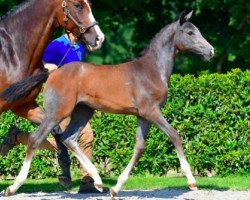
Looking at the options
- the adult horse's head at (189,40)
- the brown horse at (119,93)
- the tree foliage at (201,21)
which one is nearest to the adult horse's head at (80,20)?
the brown horse at (119,93)

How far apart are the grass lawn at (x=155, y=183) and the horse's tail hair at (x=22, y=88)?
1550 millimetres

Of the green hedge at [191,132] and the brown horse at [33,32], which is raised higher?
the brown horse at [33,32]

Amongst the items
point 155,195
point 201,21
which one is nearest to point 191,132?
point 155,195

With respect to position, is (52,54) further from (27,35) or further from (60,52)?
(27,35)

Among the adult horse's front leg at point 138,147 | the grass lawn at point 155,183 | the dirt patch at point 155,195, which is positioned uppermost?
the adult horse's front leg at point 138,147

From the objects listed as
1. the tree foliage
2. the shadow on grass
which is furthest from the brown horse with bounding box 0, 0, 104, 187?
the tree foliage

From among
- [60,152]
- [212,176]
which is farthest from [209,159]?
[60,152]

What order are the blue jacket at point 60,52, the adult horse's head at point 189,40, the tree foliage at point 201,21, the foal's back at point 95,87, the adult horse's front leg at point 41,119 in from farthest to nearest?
the tree foliage at point 201,21
the blue jacket at point 60,52
the adult horse's front leg at point 41,119
the adult horse's head at point 189,40
the foal's back at point 95,87

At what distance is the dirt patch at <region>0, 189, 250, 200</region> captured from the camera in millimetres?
8898

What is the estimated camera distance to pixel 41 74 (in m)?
8.84

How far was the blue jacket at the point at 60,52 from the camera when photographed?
9.64 meters

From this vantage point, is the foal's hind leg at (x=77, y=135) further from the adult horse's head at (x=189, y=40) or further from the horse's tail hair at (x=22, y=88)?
the adult horse's head at (x=189, y=40)

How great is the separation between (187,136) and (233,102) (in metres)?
0.79

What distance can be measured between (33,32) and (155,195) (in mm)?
2262
